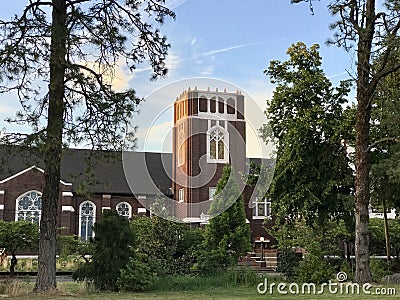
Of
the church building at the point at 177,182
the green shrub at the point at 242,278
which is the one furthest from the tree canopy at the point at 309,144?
the church building at the point at 177,182

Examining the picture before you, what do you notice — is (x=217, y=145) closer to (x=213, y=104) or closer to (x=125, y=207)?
(x=213, y=104)

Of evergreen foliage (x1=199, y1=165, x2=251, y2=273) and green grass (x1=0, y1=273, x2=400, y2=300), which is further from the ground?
evergreen foliage (x1=199, y1=165, x2=251, y2=273)

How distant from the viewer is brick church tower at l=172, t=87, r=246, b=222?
43.1 m

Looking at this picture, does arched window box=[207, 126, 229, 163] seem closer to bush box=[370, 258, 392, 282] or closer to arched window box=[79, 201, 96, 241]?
arched window box=[79, 201, 96, 241]

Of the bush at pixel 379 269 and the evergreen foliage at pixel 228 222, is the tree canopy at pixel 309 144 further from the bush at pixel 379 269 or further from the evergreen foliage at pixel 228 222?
the evergreen foliage at pixel 228 222

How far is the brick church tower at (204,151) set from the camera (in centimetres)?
4312

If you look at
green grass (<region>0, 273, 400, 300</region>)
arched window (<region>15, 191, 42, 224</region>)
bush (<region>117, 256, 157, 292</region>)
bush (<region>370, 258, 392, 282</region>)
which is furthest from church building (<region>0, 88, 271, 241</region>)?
bush (<region>117, 256, 157, 292</region>)

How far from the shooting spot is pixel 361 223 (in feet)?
58.3

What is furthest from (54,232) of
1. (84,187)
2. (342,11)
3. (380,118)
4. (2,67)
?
(380,118)

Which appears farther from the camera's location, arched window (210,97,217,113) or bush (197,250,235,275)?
arched window (210,97,217,113)

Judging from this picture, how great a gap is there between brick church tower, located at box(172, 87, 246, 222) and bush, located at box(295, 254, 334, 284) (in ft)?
77.5

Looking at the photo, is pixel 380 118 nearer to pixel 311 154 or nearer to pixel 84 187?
pixel 311 154

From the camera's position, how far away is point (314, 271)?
17.8 metres

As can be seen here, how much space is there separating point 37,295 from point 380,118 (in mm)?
13184
